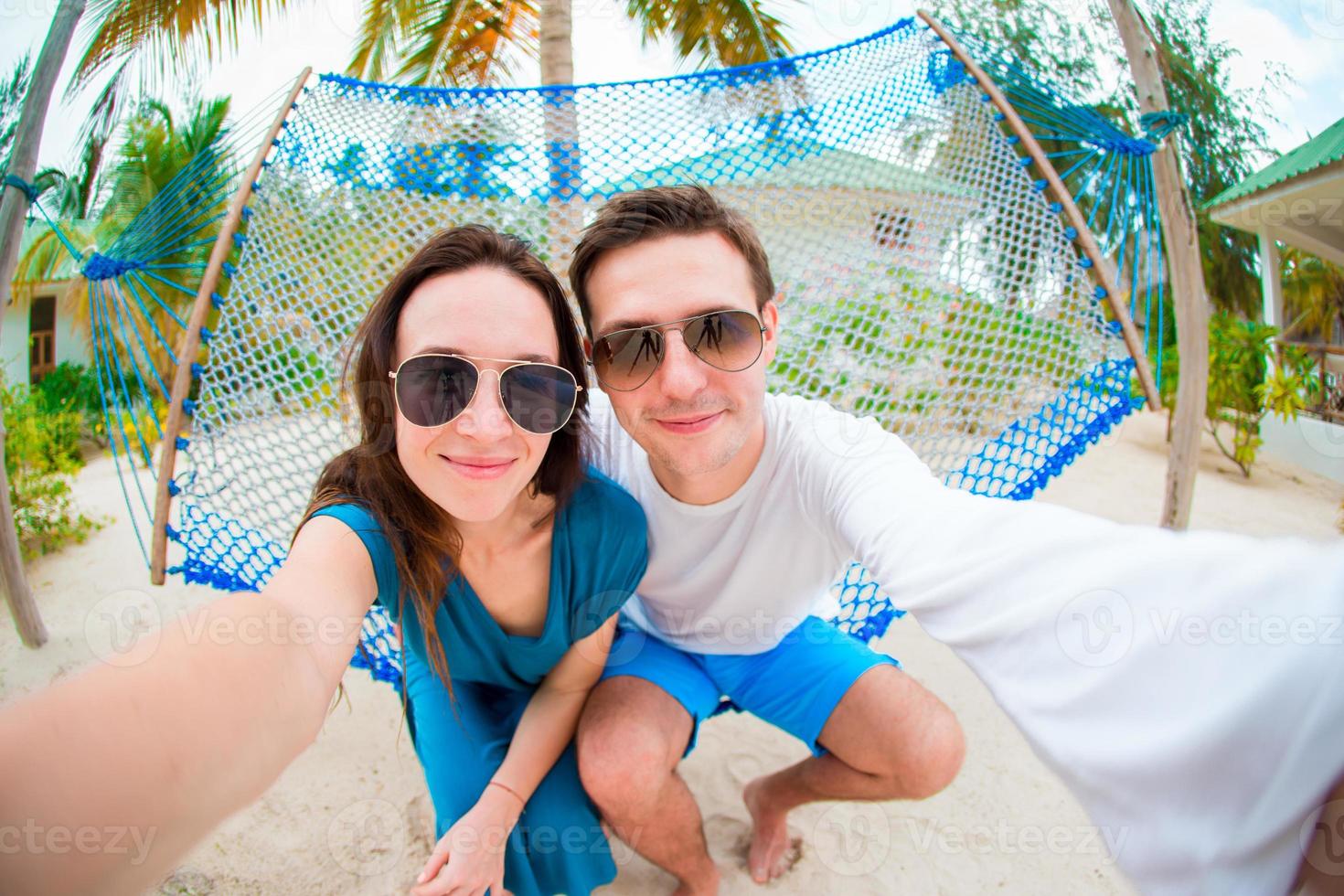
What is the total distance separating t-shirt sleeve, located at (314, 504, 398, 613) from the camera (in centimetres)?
106

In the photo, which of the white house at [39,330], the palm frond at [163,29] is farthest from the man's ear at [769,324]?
the white house at [39,330]

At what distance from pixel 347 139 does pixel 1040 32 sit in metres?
11.0

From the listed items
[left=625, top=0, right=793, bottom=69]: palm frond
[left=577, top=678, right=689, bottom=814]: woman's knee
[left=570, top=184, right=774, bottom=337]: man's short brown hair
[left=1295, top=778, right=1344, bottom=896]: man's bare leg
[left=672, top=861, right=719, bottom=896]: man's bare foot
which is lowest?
[left=672, top=861, right=719, bottom=896]: man's bare foot

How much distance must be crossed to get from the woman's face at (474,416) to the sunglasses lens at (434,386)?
0.7 inches

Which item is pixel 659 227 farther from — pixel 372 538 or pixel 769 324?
pixel 372 538

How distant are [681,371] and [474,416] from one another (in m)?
0.36

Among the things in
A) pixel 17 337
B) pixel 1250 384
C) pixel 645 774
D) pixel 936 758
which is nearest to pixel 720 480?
pixel 645 774

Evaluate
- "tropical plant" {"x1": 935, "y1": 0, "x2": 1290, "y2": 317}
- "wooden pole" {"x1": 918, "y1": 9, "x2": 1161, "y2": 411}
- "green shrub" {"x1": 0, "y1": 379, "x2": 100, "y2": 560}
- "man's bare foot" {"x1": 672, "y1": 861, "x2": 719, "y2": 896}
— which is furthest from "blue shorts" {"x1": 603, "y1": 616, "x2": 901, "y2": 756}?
Answer: "green shrub" {"x1": 0, "y1": 379, "x2": 100, "y2": 560}

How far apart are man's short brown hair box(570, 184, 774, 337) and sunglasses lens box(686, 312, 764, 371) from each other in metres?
0.14

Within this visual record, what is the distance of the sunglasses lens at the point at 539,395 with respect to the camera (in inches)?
42.4

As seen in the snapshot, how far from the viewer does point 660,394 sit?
1196 millimetres

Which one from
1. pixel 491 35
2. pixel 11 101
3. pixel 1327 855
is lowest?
pixel 1327 855

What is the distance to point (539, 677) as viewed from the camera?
4.59 ft

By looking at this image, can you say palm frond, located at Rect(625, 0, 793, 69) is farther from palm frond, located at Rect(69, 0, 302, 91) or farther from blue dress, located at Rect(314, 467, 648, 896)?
blue dress, located at Rect(314, 467, 648, 896)
